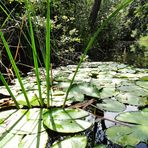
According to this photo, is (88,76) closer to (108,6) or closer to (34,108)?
(34,108)

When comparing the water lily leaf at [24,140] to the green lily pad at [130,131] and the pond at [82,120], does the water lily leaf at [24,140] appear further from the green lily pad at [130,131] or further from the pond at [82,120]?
the green lily pad at [130,131]

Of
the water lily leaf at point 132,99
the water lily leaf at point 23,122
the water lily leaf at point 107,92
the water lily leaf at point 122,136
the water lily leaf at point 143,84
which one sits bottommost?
the water lily leaf at point 122,136

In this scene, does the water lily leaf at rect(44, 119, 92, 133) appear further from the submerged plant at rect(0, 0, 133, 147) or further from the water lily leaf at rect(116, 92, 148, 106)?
the water lily leaf at rect(116, 92, 148, 106)

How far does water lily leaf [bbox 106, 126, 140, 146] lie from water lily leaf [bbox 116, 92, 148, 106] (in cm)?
47

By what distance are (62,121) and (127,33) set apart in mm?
19034

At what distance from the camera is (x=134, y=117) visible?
1.47 m

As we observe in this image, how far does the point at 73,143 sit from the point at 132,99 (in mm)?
823

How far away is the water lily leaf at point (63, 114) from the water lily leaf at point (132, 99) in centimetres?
43

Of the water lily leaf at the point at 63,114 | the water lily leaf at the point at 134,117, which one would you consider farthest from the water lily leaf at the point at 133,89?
the water lily leaf at the point at 63,114

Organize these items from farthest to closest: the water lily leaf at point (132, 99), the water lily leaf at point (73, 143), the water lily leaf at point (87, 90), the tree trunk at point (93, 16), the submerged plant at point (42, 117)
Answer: the tree trunk at point (93, 16) < the water lily leaf at point (87, 90) < the water lily leaf at point (132, 99) < the submerged plant at point (42, 117) < the water lily leaf at point (73, 143)

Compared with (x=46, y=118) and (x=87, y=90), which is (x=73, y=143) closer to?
(x=46, y=118)

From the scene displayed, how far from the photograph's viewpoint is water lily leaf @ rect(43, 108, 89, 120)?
1.46 m

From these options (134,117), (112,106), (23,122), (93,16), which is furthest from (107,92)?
(93,16)

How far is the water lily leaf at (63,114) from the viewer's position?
1.46 m
